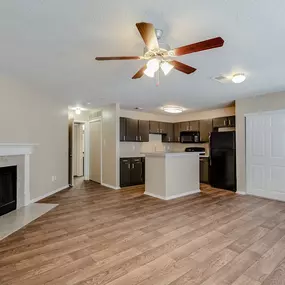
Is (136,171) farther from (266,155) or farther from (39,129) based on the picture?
(266,155)

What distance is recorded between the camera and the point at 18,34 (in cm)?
204

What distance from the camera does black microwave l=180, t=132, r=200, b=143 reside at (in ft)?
22.1

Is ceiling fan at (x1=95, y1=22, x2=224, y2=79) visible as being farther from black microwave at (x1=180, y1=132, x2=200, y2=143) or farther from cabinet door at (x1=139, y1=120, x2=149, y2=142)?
black microwave at (x1=180, y1=132, x2=200, y2=143)

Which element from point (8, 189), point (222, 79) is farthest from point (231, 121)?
point (8, 189)

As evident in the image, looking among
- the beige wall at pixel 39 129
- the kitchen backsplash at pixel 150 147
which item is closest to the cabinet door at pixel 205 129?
the kitchen backsplash at pixel 150 147

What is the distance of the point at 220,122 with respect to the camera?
5.98 metres

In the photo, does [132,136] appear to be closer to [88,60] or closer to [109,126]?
[109,126]

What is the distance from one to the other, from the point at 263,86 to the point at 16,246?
485 centimetres

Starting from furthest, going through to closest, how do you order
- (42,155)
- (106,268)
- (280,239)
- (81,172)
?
(81,172) < (42,155) < (280,239) < (106,268)

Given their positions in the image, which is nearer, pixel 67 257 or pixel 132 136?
pixel 67 257

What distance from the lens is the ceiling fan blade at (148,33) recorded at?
153 cm

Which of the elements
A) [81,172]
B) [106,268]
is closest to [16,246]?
[106,268]

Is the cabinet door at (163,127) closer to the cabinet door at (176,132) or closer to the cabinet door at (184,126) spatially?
the cabinet door at (176,132)

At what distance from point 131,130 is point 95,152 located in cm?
152
